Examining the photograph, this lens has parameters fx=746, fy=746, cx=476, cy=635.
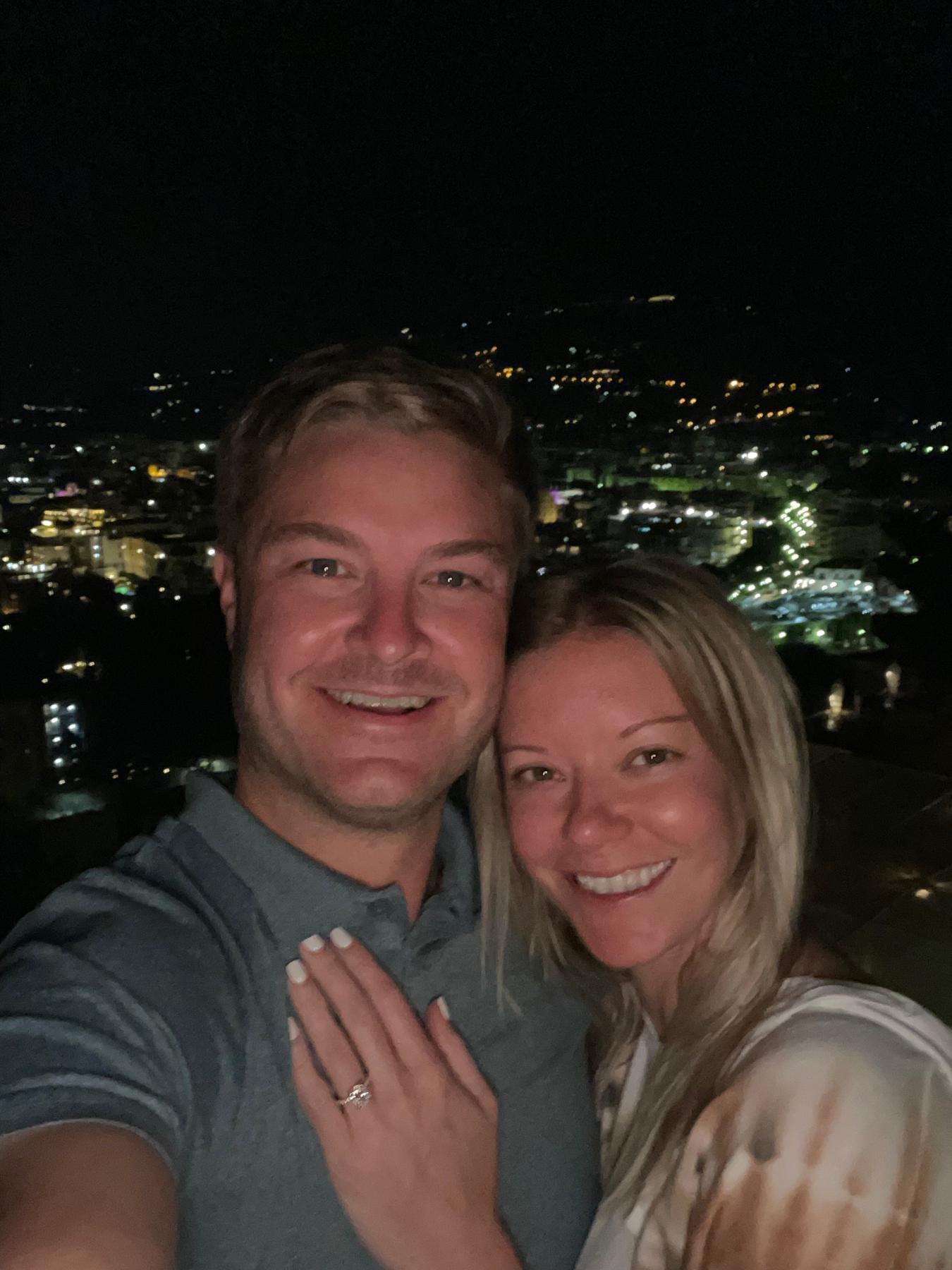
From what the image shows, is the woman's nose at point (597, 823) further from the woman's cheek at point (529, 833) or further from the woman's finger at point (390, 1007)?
the woman's finger at point (390, 1007)

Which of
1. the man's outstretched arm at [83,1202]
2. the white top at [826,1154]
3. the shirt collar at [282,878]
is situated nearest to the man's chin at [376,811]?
the shirt collar at [282,878]

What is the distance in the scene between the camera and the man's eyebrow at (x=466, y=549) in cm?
141

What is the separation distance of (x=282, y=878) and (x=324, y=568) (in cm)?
56

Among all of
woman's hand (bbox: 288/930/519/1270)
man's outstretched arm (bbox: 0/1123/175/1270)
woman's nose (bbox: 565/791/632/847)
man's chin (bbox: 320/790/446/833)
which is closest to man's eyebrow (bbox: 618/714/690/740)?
woman's nose (bbox: 565/791/632/847)

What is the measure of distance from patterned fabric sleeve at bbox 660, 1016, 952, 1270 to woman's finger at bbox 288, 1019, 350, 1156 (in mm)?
536

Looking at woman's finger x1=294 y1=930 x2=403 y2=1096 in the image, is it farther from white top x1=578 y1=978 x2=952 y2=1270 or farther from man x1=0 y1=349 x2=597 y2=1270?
white top x1=578 y1=978 x2=952 y2=1270

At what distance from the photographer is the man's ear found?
5.24ft

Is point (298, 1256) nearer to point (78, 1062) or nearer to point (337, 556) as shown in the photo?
point (78, 1062)

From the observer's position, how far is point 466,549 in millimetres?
1434

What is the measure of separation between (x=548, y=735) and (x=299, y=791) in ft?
1.62

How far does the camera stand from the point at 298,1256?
1046 millimetres

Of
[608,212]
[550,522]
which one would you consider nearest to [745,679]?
[550,522]

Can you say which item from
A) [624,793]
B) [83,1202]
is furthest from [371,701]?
[83,1202]

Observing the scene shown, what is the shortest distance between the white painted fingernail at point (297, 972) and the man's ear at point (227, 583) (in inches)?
27.5
